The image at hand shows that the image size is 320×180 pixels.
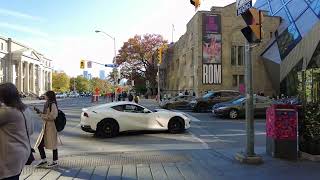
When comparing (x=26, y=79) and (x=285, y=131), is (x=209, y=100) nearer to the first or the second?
(x=285, y=131)

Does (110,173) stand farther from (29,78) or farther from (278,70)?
(29,78)

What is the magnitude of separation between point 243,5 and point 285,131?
2.99 metres

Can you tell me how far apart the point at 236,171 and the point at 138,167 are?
2.05 m

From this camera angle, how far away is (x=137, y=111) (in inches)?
738

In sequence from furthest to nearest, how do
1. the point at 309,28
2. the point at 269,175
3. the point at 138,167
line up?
the point at 309,28 → the point at 138,167 → the point at 269,175

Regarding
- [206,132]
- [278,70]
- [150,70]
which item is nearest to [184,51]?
[278,70]

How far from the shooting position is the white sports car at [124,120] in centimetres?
1794

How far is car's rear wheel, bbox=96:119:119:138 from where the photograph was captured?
17922 millimetres

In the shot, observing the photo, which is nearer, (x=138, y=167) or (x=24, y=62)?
(x=138, y=167)

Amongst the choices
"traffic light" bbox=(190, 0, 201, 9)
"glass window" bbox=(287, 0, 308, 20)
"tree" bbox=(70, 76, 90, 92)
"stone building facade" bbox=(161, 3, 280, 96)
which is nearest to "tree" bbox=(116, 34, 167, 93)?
"stone building facade" bbox=(161, 3, 280, 96)

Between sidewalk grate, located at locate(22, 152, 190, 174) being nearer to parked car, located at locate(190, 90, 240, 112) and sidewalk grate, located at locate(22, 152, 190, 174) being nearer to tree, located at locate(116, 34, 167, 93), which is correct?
parked car, located at locate(190, 90, 240, 112)

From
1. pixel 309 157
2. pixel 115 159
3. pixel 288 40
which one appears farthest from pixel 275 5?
pixel 115 159

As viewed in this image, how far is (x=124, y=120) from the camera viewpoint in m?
18.3

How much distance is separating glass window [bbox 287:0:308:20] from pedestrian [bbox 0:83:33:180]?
51.0m
